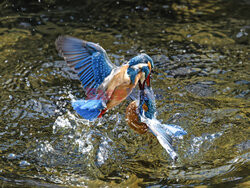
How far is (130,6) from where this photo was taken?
5953 millimetres

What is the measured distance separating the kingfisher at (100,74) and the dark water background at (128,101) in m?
0.48

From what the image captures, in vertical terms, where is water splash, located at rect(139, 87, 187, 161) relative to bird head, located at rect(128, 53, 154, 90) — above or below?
below

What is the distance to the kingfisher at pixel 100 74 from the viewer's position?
294 cm

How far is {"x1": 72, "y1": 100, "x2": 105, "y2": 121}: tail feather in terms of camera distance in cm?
310

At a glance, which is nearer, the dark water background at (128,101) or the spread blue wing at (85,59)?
the dark water background at (128,101)

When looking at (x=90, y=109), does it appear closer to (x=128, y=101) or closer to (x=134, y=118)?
(x=134, y=118)

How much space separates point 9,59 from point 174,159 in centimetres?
278

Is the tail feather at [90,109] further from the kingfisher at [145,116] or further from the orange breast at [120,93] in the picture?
the kingfisher at [145,116]

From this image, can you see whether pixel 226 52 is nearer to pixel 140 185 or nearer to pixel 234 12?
pixel 234 12

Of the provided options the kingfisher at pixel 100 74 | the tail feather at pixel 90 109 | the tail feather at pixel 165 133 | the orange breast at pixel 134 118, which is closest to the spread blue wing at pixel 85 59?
the kingfisher at pixel 100 74

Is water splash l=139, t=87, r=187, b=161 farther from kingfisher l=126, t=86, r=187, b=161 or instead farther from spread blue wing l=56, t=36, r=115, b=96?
spread blue wing l=56, t=36, r=115, b=96

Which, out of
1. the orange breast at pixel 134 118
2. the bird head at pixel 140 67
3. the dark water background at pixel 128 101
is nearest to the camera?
the bird head at pixel 140 67

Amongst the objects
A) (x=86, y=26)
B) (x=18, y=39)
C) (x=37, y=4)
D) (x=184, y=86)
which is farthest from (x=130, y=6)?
(x=184, y=86)

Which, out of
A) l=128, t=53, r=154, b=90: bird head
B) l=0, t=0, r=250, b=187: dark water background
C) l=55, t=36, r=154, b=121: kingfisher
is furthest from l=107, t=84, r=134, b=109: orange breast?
l=0, t=0, r=250, b=187: dark water background
